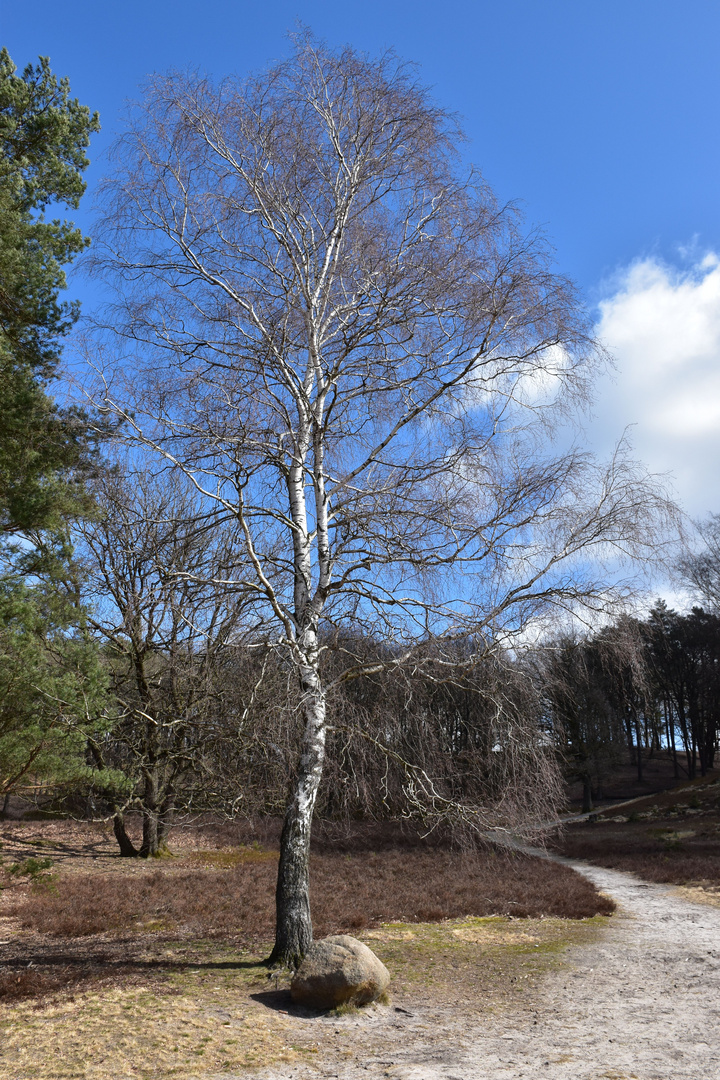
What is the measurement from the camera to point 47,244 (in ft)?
25.8

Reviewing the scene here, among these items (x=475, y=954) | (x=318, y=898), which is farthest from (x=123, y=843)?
(x=475, y=954)

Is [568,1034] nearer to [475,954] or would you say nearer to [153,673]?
[475,954]

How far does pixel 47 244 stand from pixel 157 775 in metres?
12.7

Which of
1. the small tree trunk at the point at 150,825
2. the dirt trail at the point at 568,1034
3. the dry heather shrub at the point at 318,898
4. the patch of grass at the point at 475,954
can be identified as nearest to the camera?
the dirt trail at the point at 568,1034

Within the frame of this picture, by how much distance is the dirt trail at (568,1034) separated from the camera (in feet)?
15.2

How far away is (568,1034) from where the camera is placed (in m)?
5.46

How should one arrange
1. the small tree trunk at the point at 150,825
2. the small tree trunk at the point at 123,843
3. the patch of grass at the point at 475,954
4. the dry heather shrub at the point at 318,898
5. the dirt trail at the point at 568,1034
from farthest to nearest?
the small tree trunk at the point at 123,843 < the small tree trunk at the point at 150,825 < the dry heather shrub at the point at 318,898 < the patch of grass at the point at 475,954 < the dirt trail at the point at 568,1034

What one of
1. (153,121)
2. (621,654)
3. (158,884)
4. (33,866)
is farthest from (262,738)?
(158,884)

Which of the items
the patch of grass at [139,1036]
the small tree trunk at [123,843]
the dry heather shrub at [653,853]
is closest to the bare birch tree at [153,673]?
the small tree trunk at [123,843]

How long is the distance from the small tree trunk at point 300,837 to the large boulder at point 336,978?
0.64m

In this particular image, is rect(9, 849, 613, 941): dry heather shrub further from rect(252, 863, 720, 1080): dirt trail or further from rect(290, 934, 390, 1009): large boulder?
rect(290, 934, 390, 1009): large boulder

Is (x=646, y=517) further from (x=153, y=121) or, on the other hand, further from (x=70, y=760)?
(x=153, y=121)

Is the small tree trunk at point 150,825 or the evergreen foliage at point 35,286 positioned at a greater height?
the evergreen foliage at point 35,286

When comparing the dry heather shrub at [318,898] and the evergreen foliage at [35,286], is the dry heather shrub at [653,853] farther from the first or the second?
the evergreen foliage at [35,286]
